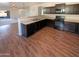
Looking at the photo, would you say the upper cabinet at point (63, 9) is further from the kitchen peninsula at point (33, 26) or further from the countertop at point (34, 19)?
the kitchen peninsula at point (33, 26)

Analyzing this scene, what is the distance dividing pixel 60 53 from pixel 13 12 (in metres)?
1.92

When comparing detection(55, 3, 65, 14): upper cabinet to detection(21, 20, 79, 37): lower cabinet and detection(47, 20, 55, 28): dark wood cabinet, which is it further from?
detection(21, 20, 79, 37): lower cabinet

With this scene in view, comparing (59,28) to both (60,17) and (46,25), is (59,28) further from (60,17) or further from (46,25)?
(46,25)

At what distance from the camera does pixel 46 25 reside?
8602 millimetres

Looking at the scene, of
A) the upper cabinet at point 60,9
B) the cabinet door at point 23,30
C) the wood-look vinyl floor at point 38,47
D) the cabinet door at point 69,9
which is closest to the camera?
the wood-look vinyl floor at point 38,47

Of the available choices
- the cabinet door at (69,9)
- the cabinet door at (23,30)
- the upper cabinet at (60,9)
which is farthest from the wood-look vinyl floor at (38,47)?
the upper cabinet at (60,9)

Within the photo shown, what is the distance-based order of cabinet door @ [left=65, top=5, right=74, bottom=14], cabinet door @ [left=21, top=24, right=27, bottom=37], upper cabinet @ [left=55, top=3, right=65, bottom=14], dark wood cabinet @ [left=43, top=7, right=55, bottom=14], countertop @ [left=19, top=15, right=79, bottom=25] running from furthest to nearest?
dark wood cabinet @ [left=43, top=7, right=55, bottom=14] < upper cabinet @ [left=55, top=3, right=65, bottom=14] < cabinet door @ [left=65, top=5, right=74, bottom=14] < countertop @ [left=19, top=15, right=79, bottom=25] < cabinet door @ [left=21, top=24, right=27, bottom=37]

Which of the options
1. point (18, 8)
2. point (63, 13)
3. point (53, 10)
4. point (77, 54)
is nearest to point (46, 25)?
point (53, 10)

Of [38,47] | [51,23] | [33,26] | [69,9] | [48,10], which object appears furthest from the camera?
[48,10]

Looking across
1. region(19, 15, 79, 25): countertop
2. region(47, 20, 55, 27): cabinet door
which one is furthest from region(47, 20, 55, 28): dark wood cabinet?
region(19, 15, 79, 25): countertop

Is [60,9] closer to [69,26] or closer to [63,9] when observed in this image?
[63,9]

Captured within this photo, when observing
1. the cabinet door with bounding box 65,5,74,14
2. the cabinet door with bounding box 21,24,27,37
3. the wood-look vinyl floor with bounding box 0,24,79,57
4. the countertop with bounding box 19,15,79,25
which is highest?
the cabinet door with bounding box 65,5,74,14

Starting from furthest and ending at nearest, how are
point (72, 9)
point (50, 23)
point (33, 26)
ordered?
point (50, 23) < point (72, 9) < point (33, 26)

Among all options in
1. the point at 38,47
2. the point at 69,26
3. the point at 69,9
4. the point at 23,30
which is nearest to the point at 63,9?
the point at 69,9
